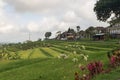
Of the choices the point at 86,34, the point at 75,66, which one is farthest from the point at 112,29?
the point at 75,66

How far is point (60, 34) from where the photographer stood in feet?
650

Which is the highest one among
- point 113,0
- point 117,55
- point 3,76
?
point 113,0

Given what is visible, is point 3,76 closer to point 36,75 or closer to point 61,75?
point 36,75

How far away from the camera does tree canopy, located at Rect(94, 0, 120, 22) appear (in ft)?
271

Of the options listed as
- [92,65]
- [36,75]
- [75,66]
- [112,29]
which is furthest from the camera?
[112,29]

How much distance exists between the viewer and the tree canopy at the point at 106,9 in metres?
82.6

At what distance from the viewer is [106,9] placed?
84625 mm

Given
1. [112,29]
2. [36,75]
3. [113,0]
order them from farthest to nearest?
[112,29] < [113,0] < [36,75]

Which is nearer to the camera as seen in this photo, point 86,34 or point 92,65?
point 92,65

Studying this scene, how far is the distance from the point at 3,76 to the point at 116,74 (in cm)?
902

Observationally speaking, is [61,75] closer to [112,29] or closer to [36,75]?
[36,75]

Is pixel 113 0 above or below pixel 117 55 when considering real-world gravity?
above

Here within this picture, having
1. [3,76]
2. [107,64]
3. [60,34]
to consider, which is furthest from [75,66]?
[60,34]

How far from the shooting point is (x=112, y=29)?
147875 mm
